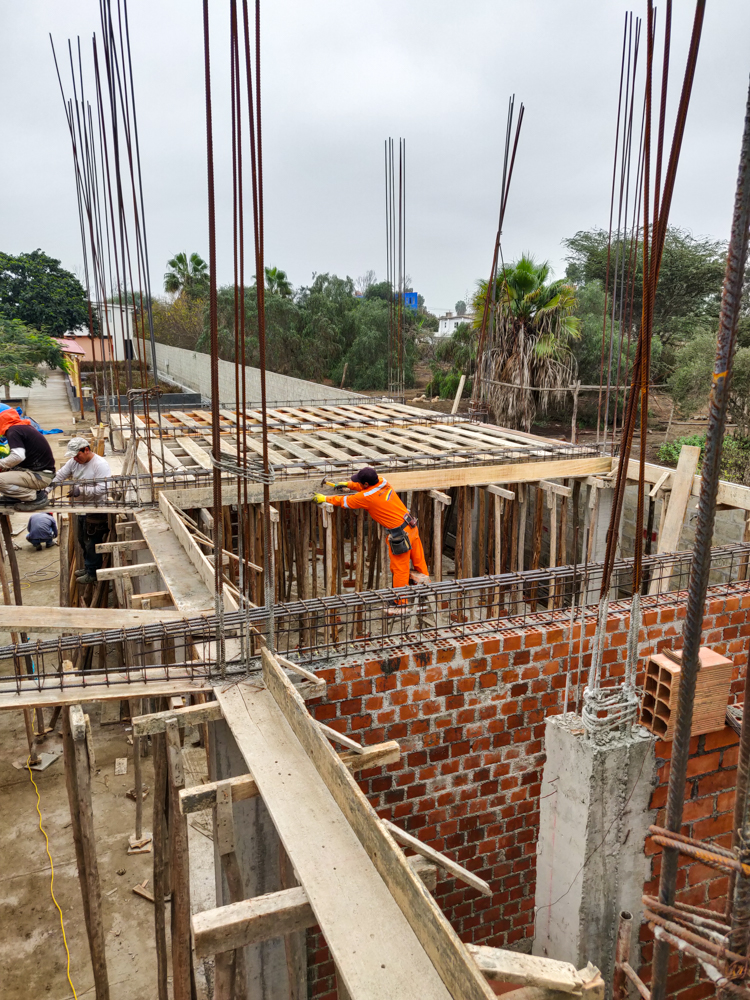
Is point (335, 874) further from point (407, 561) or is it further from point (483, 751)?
point (407, 561)

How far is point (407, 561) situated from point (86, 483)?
3.44 metres

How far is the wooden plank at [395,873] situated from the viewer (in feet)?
5.71

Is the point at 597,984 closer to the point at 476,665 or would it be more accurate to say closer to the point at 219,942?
the point at 219,942

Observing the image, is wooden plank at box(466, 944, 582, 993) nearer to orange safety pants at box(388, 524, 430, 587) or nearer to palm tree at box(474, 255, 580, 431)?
orange safety pants at box(388, 524, 430, 587)

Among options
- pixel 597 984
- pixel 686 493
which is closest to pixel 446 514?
pixel 686 493

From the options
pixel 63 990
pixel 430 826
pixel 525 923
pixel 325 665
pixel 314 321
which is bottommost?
pixel 63 990

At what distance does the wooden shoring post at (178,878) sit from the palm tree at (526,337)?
13.7 meters

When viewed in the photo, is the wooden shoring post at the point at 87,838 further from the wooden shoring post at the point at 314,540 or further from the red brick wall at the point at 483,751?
the wooden shoring post at the point at 314,540

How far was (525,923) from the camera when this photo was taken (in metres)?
4.14

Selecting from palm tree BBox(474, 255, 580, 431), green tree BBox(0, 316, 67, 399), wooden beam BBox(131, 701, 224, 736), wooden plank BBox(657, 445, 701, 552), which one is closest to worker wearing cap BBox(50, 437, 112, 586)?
wooden beam BBox(131, 701, 224, 736)

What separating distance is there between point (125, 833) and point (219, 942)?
4.25 metres

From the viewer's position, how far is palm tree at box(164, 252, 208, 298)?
4194 cm

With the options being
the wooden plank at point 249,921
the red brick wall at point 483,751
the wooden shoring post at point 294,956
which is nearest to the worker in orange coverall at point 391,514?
the red brick wall at point 483,751

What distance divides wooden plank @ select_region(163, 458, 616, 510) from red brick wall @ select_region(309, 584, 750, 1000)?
400 centimetres
